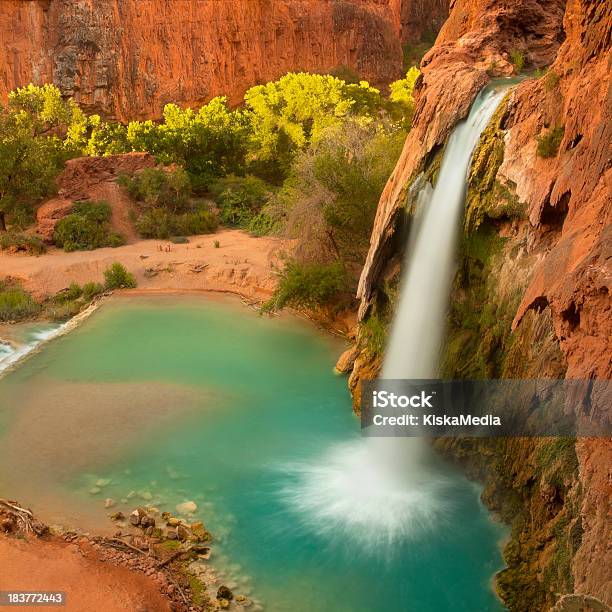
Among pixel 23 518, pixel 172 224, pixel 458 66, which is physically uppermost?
pixel 458 66

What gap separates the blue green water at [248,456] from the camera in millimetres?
7910

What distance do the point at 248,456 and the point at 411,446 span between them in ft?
8.56

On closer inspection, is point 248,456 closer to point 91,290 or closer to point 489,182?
point 489,182

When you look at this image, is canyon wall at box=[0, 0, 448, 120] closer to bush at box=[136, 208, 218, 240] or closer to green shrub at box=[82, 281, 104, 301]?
bush at box=[136, 208, 218, 240]

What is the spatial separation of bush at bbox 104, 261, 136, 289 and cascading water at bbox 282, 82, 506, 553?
11238 millimetres

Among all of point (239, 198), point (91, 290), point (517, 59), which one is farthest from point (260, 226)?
point (517, 59)

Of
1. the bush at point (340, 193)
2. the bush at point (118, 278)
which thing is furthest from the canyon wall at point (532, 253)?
the bush at point (118, 278)

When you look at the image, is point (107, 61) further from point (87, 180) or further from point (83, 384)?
point (83, 384)

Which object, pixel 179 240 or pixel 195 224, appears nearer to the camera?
pixel 179 240

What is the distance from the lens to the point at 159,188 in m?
26.2

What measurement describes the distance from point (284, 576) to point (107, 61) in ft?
137

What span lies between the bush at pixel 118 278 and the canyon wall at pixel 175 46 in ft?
86.6

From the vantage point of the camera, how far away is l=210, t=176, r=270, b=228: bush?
2727 centimetres

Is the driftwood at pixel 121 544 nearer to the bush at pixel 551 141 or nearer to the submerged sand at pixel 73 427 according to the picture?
the submerged sand at pixel 73 427
